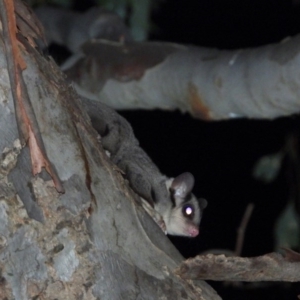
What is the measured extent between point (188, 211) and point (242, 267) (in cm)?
162

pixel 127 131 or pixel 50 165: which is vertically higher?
pixel 50 165

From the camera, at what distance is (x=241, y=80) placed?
3289mm

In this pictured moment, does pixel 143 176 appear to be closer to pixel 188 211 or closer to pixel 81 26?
pixel 188 211

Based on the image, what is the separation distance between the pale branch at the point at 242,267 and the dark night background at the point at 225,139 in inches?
194

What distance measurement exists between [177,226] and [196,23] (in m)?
4.55

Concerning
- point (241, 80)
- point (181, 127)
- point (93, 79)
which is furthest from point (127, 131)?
point (181, 127)

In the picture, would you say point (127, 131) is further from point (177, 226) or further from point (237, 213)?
point (237, 213)

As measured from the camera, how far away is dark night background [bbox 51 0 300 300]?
23.6 feet

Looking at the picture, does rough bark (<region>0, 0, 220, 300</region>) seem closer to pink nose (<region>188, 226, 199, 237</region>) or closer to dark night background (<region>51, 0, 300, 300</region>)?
pink nose (<region>188, 226, 199, 237</region>)

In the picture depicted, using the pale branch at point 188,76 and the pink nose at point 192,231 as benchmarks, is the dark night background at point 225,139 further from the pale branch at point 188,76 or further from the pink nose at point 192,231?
the pink nose at point 192,231

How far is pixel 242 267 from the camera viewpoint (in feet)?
6.38

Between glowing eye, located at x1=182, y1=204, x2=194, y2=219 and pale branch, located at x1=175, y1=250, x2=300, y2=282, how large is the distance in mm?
1543

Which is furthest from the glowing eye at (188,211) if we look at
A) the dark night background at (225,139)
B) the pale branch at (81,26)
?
the dark night background at (225,139)

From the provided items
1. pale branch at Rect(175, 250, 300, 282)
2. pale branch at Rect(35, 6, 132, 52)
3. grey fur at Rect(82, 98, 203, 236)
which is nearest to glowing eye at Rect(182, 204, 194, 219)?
grey fur at Rect(82, 98, 203, 236)
